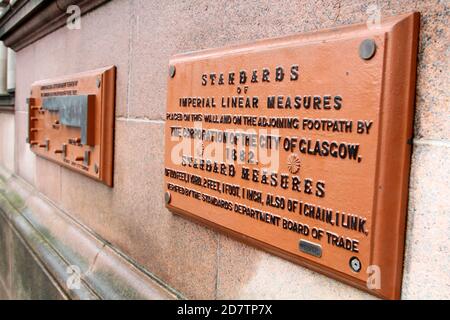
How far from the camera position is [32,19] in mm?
4629

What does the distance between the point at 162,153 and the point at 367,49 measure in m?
1.43

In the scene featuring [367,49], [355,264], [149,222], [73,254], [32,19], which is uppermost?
[32,19]

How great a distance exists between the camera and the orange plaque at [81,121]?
3078 millimetres

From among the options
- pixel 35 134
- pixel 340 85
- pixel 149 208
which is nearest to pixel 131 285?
pixel 149 208

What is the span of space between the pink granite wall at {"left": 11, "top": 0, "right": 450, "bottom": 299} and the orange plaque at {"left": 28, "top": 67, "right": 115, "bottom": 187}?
4.5 inches

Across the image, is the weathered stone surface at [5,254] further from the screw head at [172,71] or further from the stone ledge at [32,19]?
the screw head at [172,71]

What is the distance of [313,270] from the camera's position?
158cm

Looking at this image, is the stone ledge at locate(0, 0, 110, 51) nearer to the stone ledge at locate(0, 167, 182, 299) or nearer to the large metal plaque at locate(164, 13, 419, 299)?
the stone ledge at locate(0, 167, 182, 299)

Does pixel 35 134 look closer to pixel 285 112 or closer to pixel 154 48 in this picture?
pixel 154 48

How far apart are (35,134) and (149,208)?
2.51 metres

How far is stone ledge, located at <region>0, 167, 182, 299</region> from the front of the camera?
8.77 ft

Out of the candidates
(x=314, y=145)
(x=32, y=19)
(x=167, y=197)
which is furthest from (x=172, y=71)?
(x=32, y=19)

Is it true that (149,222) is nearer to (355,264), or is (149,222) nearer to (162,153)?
(162,153)

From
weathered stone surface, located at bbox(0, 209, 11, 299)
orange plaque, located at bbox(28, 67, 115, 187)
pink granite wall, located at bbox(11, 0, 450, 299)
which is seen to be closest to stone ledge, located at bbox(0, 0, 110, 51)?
pink granite wall, located at bbox(11, 0, 450, 299)
